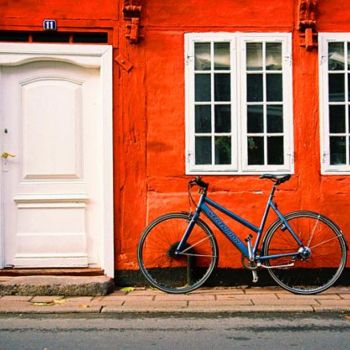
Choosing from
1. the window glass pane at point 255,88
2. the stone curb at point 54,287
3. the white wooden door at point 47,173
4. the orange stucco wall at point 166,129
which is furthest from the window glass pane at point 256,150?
the stone curb at point 54,287

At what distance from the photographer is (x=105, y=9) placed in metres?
7.09

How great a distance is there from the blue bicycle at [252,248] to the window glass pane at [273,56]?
1.38 meters

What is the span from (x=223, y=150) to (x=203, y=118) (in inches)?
17.6

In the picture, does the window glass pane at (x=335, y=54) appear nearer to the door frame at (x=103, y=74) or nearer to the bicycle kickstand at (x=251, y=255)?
the bicycle kickstand at (x=251, y=255)

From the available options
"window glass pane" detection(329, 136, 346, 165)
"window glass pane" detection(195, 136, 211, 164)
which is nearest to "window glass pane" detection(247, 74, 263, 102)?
"window glass pane" detection(195, 136, 211, 164)

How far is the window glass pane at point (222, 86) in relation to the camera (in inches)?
283

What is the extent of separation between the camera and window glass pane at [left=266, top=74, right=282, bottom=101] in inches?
283

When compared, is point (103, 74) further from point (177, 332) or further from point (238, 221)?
point (177, 332)

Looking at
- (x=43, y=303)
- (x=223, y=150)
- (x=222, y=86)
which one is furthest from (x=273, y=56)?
(x=43, y=303)

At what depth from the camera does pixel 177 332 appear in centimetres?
531

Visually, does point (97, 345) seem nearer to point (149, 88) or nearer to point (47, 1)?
point (149, 88)

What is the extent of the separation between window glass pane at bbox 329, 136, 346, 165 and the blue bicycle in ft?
2.63

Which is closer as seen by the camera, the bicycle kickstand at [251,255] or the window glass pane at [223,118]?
the bicycle kickstand at [251,255]

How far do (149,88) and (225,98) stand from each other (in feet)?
2.98
